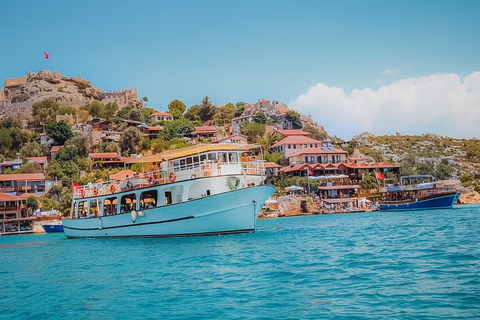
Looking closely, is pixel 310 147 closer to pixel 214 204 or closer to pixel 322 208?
pixel 322 208

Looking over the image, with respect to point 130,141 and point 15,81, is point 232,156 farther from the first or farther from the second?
point 15,81

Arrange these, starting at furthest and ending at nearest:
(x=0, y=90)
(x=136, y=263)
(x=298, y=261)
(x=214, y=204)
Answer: (x=0, y=90) < (x=214, y=204) < (x=136, y=263) < (x=298, y=261)

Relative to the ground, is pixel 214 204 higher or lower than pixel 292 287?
higher

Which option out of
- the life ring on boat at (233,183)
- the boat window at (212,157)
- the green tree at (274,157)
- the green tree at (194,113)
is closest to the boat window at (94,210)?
the boat window at (212,157)

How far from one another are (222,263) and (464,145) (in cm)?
9542

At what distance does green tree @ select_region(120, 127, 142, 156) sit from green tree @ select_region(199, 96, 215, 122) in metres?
29.2

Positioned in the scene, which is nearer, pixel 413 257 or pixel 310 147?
pixel 413 257

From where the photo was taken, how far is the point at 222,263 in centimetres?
1368

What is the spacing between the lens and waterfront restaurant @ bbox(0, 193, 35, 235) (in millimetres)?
47531

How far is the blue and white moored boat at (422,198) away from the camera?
4334 centimetres

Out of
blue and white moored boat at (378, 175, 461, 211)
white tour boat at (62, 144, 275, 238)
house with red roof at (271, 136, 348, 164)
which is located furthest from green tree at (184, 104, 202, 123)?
white tour boat at (62, 144, 275, 238)

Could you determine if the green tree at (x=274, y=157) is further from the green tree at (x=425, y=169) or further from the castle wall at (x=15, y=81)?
the castle wall at (x=15, y=81)

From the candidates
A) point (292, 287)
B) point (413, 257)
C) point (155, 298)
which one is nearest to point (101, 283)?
point (155, 298)

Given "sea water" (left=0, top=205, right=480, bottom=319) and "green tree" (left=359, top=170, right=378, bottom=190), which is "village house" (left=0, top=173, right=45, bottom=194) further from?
"green tree" (left=359, top=170, right=378, bottom=190)
